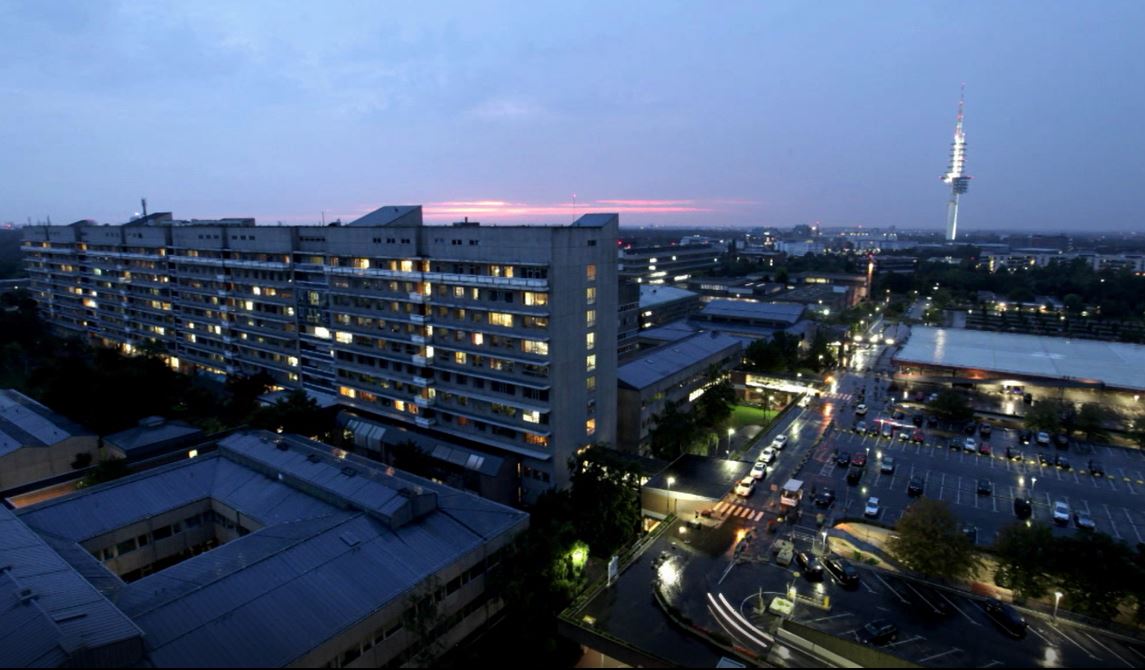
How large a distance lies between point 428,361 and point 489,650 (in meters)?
28.0

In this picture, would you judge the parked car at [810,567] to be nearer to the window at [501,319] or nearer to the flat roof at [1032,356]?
the window at [501,319]

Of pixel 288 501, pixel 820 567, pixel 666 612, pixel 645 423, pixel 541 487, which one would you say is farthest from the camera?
pixel 645 423

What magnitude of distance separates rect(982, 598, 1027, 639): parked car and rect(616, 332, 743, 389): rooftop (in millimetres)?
32772

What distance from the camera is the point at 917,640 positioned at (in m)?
29.3

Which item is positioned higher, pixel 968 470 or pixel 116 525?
pixel 116 525

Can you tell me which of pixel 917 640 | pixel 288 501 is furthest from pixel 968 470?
pixel 288 501

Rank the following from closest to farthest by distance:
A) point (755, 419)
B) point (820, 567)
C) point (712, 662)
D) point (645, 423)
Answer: point (712, 662) → point (820, 567) → point (645, 423) → point (755, 419)

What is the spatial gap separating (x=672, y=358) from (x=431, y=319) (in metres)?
29.1

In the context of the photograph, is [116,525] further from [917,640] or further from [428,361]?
[917,640]

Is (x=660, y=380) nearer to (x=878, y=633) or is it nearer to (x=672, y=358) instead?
(x=672, y=358)

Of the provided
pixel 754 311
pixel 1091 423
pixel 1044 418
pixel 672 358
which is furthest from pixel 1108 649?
pixel 754 311

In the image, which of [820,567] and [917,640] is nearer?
[917,640]

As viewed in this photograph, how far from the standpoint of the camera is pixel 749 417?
75.2m

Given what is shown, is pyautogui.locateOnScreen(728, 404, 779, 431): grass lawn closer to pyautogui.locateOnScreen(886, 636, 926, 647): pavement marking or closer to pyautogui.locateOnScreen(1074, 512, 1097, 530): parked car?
pyautogui.locateOnScreen(1074, 512, 1097, 530): parked car
